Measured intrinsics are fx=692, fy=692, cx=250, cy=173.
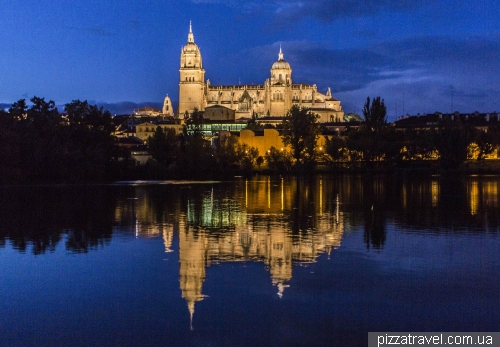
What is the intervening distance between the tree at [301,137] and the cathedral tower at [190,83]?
55.3 meters

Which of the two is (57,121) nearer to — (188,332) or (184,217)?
(184,217)

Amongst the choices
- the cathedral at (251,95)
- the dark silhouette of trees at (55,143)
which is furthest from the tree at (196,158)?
the cathedral at (251,95)

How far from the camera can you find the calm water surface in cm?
867

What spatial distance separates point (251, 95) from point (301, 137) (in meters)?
59.3

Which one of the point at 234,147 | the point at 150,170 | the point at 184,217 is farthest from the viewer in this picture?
the point at 234,147

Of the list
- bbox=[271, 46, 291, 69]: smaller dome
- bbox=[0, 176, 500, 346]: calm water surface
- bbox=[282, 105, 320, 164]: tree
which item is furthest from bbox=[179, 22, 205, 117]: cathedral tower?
bbox=[0, 176, 500, 346]: calm water surface

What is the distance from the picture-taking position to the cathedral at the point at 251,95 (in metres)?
122

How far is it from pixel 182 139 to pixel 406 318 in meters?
57.1

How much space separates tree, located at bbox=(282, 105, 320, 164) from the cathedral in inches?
1950

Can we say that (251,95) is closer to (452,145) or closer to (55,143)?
(452,145)

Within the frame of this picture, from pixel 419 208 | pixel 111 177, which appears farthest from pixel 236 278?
pixel 111 177

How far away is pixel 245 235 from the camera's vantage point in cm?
1659

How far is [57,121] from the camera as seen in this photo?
172ft

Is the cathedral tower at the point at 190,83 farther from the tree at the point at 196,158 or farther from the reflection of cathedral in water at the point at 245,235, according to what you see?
the reflection of cathedral in water at the point at 245,235
